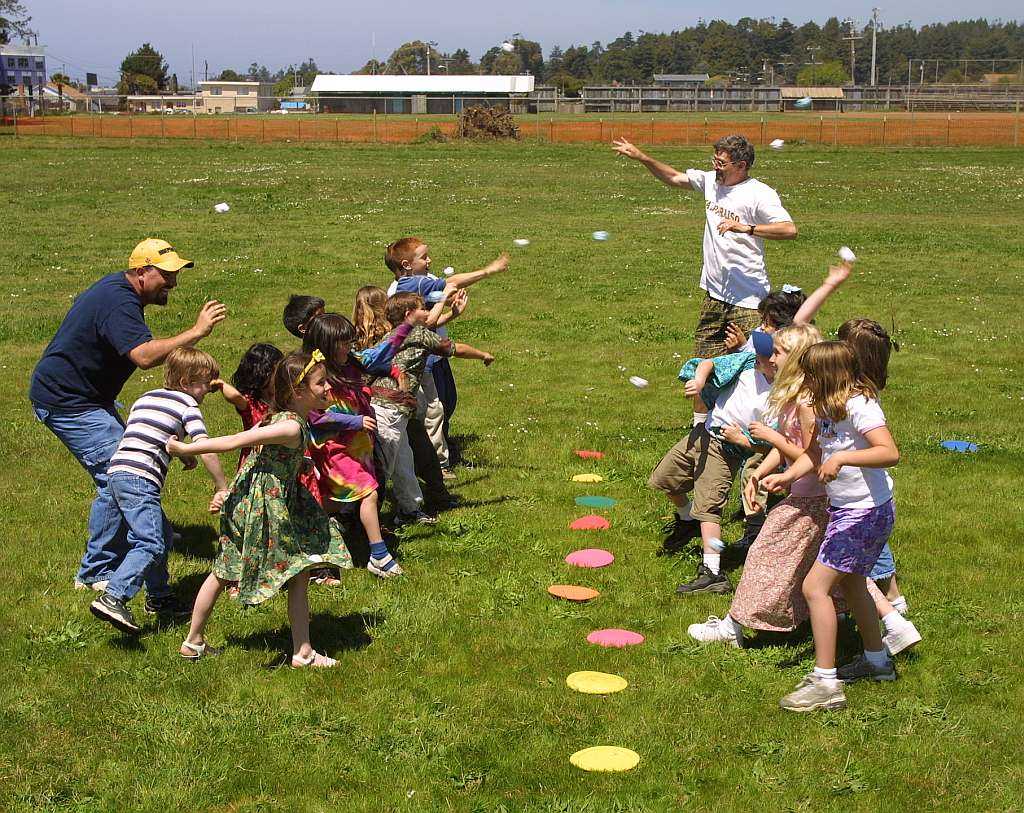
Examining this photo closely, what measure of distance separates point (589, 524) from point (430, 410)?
1423 mm

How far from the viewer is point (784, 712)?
4.99 metres

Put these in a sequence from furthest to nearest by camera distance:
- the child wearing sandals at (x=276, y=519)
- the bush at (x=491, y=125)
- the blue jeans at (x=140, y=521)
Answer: the bush at (x=491, y=125)
the blue jeans at (x=140, y=521)
the child wearing sandals at (x=276, y=519)

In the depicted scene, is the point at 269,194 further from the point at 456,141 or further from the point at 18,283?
the point at 456,141

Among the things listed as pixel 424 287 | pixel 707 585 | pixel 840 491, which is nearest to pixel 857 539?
pixel 840 491

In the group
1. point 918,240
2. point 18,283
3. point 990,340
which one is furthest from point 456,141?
point 990,340

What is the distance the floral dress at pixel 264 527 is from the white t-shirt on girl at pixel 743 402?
2.27 m

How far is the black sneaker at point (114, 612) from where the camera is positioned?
5.36 m

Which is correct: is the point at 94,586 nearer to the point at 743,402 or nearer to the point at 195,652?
the point at 195,652

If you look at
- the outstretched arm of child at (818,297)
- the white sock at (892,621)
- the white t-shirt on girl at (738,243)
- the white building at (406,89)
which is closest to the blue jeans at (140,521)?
the outstretched arm of child at (818,297)

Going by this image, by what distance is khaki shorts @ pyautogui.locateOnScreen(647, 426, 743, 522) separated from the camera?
21.0 feet

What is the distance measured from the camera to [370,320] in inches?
287

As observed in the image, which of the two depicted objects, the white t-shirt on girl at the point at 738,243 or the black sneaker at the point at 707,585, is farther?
the white t-shirt on girl at the point at 738,243

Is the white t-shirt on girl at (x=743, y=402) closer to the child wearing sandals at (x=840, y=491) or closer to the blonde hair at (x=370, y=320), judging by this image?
the child wearing sandals at (x=840, y=491)

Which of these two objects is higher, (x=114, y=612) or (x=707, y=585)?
(x=114, y=612)
